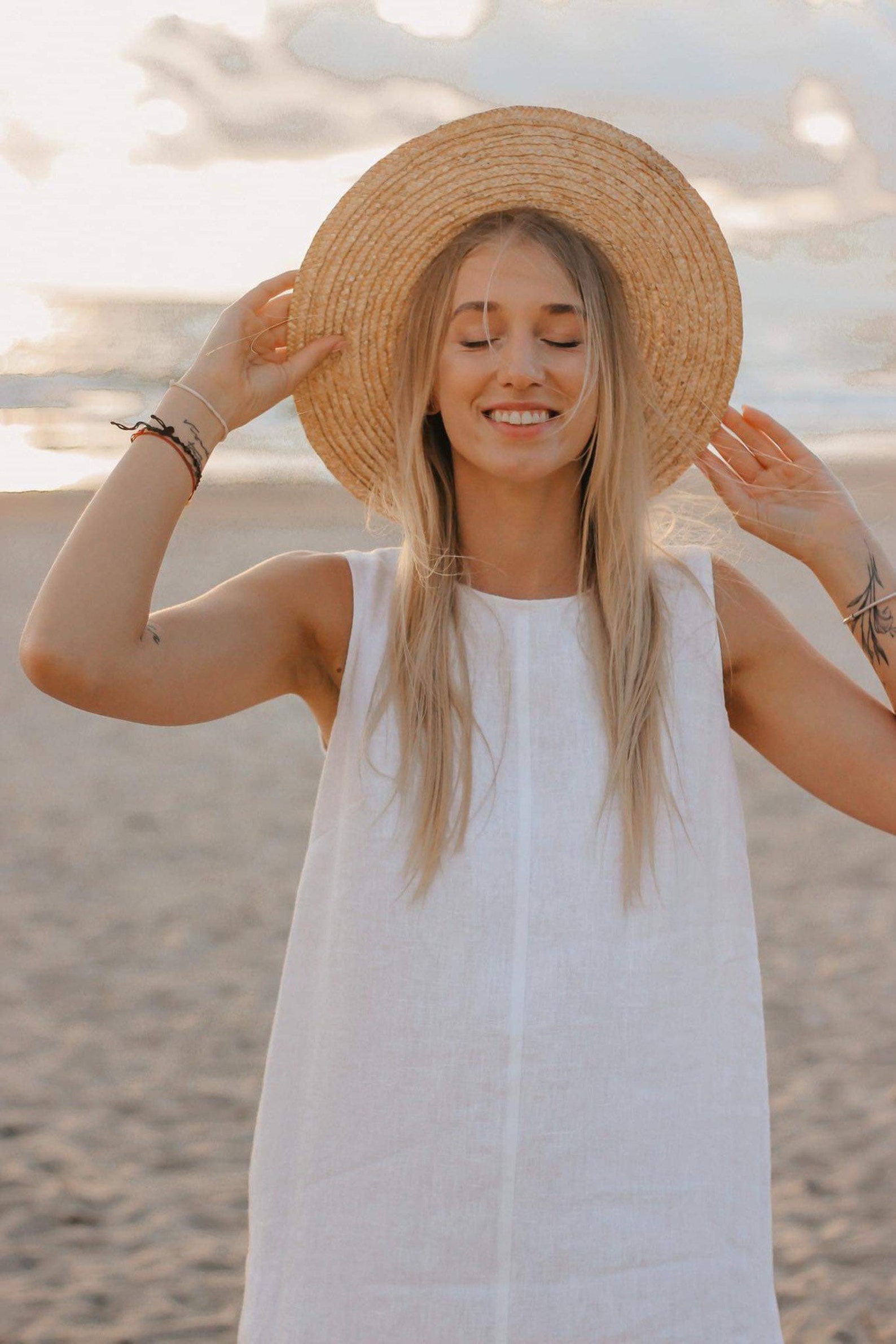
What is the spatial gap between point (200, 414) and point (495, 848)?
0.73 metres

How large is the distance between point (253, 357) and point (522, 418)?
1.40 feet

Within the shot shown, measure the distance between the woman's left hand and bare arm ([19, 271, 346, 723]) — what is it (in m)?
0.69

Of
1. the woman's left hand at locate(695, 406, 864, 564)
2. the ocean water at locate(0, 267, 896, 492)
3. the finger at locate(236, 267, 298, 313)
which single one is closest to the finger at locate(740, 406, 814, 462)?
the woman's left hand at locate(695, 406, 864, 564)

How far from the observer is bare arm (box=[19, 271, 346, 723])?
1.84 meters

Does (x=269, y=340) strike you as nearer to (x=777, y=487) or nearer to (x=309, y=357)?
(x=309, y=357)

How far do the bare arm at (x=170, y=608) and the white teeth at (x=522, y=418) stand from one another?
13.0 inches

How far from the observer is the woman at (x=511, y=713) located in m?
1.86

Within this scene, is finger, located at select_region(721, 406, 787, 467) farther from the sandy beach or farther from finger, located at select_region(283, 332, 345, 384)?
finger, located at select_region(283, 332, 345, 384)

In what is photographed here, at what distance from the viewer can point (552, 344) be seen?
Result: 2.16 meters

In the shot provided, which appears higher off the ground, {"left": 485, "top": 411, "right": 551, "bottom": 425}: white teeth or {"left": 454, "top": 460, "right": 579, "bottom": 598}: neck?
{"left": 485, "top": 411, "right": 551, "bottom": 425}: white teeth

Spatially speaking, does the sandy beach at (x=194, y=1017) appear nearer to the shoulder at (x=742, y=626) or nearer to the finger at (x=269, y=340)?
the shoulder at (x=742, y=626)

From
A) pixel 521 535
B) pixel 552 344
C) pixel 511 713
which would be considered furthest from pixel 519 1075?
pixel 552 344

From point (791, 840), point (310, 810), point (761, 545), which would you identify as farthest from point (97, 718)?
point (761, 545)

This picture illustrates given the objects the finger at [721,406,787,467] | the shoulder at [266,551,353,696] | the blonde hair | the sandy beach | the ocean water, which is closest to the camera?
the blonde hair
